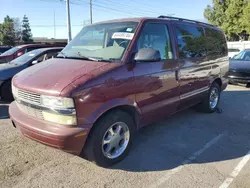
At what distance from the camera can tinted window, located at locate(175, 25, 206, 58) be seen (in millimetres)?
4414

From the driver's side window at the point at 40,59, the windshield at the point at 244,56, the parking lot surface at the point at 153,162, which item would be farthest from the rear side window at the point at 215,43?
the windshield at the point at 244,56

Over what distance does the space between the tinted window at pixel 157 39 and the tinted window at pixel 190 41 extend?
1.06 feet

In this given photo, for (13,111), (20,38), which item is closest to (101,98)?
(13,111)

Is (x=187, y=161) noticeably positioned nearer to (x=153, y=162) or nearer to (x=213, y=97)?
(x=153, y=162)

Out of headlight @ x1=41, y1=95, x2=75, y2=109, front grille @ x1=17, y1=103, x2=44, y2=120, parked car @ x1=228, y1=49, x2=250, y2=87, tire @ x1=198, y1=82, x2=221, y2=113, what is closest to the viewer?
headlight @ x1=41, y1=95, x2=75, y2=109

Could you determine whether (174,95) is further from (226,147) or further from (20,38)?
(20,38)

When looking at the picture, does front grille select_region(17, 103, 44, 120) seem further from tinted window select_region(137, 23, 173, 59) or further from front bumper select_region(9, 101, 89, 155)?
tinted window select_region(137, 23, 173, 59)

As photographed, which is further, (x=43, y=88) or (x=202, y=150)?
(x=202, y=150)

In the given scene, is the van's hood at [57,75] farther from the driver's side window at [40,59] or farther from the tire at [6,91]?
the driver's side window at [40,59]

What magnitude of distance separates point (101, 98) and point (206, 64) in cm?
318

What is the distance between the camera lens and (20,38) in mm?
53531

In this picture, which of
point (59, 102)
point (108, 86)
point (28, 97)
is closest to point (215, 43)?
point (108, 86)

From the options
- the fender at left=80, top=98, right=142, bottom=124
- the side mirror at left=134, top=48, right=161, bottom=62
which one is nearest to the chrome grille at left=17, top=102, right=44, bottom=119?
the fender at left=80, top=98, right=142, bottom=124

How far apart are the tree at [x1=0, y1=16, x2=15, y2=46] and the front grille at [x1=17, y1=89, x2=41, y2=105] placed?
5053 centimetres
